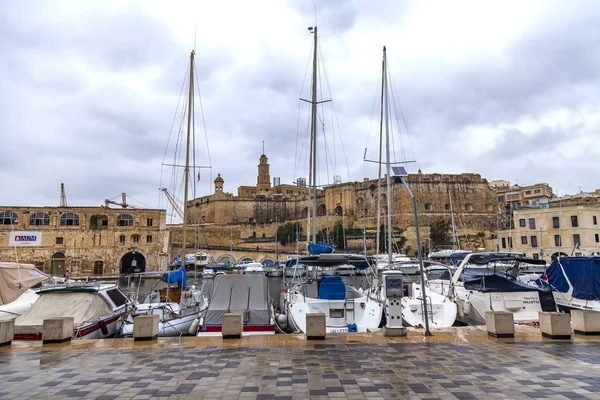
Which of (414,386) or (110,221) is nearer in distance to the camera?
(414,386)

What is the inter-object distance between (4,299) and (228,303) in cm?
722

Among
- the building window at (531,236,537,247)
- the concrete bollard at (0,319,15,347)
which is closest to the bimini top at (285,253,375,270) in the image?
the concrete bollard at (0,319,15,347)

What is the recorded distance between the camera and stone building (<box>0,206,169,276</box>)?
147 ft

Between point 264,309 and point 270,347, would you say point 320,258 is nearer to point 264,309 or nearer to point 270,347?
point 264,309

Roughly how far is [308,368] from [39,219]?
157 ft

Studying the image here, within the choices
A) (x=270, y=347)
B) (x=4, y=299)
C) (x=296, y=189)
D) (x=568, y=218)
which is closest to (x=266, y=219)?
(x=296, y=189)

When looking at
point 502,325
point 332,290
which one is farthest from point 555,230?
point 502,325

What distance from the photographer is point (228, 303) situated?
12.6m

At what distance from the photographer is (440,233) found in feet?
180

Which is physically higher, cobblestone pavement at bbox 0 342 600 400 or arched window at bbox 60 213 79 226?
arched window at bbox 60 213 79 226

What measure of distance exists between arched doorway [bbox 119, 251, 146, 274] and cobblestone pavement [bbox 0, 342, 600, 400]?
41403 mm

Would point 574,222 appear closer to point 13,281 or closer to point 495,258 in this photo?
point 495,258

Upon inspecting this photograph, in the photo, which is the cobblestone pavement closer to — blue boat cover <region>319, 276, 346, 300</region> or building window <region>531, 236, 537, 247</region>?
blue boat cover <region>319, 276, 346, 300</region>

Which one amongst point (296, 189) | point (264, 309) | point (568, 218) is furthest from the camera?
point (296, 189)
